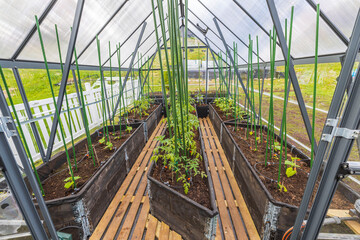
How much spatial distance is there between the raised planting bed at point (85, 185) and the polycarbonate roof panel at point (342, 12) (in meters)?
2.53

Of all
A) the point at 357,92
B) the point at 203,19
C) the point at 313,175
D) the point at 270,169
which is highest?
the point at 203,19

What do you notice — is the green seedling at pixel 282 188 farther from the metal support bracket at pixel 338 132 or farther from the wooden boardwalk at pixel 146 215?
the metal support bracket at pixel 338 132

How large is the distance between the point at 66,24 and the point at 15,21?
23.6 inches

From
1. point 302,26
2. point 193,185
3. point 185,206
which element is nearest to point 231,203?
point 193,185

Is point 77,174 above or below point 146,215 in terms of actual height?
above

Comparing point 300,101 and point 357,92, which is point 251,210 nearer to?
point 300,101

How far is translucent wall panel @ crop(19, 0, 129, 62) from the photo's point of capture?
1723 mm

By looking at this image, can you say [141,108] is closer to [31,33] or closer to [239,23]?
[31,33]

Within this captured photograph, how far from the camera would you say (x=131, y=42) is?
3967mm

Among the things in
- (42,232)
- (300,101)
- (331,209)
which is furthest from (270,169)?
(42,232)

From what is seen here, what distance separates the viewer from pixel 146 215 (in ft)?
5.36

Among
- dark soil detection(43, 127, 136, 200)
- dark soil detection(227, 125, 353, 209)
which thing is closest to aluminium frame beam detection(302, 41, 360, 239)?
dark soil detection(227, 125, 353, 209)

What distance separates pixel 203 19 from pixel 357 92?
4.16 m

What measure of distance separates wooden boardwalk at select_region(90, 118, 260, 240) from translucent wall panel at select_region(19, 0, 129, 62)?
1695 mm
